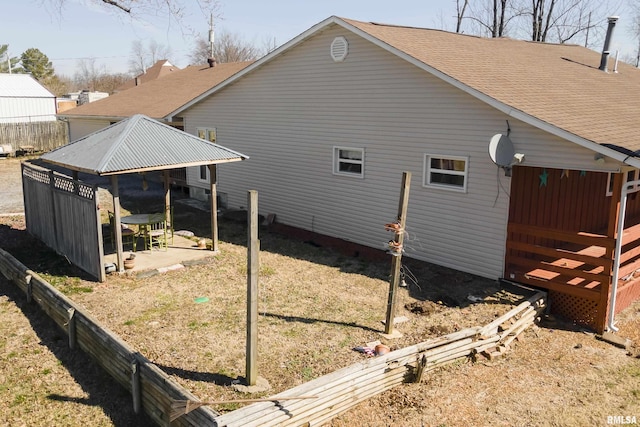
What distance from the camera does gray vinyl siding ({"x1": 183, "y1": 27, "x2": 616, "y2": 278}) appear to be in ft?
33.5

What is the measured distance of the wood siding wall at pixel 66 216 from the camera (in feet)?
32.8

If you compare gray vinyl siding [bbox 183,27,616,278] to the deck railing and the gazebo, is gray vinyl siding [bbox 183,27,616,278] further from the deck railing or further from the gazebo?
the gazebo

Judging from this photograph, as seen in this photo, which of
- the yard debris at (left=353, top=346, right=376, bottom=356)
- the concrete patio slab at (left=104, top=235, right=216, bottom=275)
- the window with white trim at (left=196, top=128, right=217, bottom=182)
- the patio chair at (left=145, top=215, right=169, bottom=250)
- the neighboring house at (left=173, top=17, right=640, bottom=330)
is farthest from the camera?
the window with white trim at (left=196, top=128, right=217, bottom=182)

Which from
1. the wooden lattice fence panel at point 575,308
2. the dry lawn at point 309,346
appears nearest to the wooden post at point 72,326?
the dry lawn at point 309,346

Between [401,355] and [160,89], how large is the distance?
22.4 meters

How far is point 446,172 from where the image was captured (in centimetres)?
1087

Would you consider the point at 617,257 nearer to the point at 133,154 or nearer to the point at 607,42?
the point at 133,154

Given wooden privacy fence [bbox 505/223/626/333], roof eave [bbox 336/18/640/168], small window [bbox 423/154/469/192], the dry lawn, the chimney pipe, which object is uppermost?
the chimney pipe

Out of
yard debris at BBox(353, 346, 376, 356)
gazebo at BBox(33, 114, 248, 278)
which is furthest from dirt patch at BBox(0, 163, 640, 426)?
gazebo at BBox(33, 114, 248, 278)

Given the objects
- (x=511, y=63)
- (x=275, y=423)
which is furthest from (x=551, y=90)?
(x=275, y=423)

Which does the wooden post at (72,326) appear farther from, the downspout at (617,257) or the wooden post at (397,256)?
the downspout at (617,257)

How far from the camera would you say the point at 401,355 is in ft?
22.4

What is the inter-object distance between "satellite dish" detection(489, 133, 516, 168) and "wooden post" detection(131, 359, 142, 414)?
664 cm

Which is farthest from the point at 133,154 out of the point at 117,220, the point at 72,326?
the point at 72,326
